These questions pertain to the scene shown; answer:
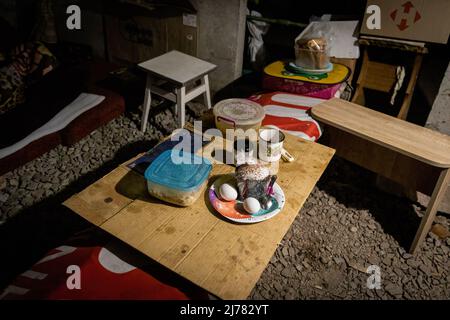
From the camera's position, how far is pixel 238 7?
4535 millimetres

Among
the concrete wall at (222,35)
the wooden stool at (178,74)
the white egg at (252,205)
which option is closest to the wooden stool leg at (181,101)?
the wooden stool at (178,74)

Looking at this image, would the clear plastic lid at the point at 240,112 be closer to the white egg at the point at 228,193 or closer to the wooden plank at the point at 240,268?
the white egg at the point at 228,193

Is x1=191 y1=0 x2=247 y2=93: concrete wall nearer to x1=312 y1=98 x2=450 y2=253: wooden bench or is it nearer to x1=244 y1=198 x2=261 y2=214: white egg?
x1=312 y1=98 x2=450 y2=253: wooden bench

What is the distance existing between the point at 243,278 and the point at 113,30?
516 centimetres

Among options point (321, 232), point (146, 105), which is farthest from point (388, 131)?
point (146, 105)

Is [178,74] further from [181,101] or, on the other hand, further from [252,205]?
[252,205]

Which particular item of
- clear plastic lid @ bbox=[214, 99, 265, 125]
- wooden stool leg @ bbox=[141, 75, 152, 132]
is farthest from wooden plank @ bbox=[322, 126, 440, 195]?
wooden stool leg @ bbox=[141, 75, 152, 132]

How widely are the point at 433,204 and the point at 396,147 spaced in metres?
0.60

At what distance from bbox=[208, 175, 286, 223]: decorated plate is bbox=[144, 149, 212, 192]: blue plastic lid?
179 millimetres

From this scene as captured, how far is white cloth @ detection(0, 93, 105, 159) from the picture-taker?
392 centimetres

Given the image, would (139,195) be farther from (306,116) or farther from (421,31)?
(421,31)

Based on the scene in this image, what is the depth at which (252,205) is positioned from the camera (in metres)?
2.14

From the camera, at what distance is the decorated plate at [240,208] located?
2145 millimetres

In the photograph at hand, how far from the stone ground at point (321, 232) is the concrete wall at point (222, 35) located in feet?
5.78
